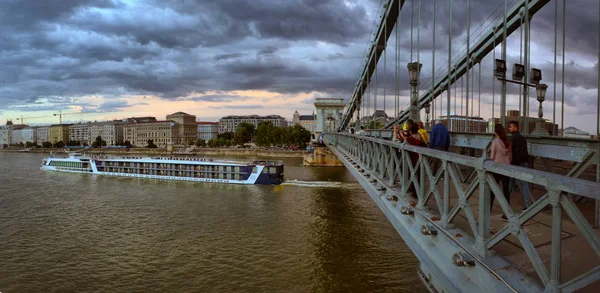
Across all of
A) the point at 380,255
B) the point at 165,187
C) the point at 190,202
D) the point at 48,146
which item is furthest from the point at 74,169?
the point at 48,146

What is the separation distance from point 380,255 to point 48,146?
151m

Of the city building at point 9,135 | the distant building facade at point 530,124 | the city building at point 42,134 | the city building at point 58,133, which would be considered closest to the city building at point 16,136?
the city building at point 9,135

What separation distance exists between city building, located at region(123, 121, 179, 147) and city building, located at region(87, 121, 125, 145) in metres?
10.9

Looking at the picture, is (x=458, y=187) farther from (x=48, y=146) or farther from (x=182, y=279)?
(x=48, y=146)

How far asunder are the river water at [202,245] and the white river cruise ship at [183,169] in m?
5.82

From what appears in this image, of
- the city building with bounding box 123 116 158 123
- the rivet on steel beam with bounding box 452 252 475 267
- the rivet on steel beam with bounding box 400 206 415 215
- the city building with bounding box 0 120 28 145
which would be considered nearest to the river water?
the rivet on steel beam with bounding box 400 206 415 215

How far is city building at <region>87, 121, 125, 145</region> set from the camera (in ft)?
477

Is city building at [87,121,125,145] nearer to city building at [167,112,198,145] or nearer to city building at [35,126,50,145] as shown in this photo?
city building at [167,112,198,145]

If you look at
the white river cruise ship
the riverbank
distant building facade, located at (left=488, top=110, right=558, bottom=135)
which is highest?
distant building facade, located at (left=488, top=110, right=558, bottom=135)

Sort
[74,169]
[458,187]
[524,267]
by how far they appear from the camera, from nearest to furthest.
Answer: [524,267]
[458,187]
[74,169]

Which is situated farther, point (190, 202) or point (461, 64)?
point (190, 202)

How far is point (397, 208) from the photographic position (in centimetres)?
575

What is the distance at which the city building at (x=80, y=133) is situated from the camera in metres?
153

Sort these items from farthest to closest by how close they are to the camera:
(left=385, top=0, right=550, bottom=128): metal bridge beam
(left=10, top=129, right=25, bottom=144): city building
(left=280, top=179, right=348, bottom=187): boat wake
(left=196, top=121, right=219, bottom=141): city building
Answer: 1. (left=10, top=129, right=25, bottom=144): city building
2. (left=196, top=121, right=219, bottom=141): city building
3. (left=280, top=179, right=348, bottom=187): boat wake
4. (left=385, top=0, right=550, bottom=128): metal bridge beam
